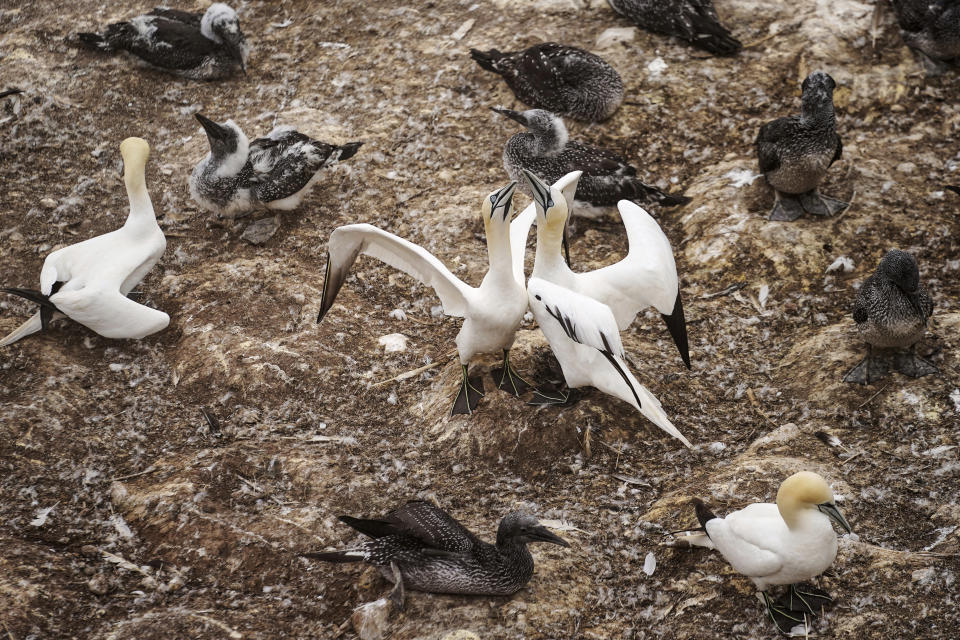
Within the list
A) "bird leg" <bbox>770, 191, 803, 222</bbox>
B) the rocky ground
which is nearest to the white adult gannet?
the rocky ground

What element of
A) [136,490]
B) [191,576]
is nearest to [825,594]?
[191,576]

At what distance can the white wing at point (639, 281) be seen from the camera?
459 centimetres

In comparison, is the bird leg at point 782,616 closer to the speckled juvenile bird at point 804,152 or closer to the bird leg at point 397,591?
the bird leg at point 397,591

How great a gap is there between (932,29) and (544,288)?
451cm

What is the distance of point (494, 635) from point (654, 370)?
2.05 meters

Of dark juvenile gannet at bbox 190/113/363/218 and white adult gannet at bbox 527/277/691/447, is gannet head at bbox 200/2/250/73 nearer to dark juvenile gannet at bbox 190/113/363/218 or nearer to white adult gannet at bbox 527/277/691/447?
dark juvenile gannet at bbox 190/113/363/218

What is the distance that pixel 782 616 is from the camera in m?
3.52

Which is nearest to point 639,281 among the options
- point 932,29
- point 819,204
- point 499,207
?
point 499,207

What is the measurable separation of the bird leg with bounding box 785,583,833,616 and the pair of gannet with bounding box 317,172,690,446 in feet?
3.00

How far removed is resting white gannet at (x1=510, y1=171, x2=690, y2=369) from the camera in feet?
14.9

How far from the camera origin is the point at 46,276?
5250 millimetres

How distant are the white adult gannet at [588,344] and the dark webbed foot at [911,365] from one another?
126 cm

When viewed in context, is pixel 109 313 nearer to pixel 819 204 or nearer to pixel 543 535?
pixel 543 535

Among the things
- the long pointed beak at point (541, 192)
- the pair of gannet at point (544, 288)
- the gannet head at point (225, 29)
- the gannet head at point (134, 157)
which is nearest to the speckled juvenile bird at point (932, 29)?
the pair of gannet at point (544, 288)
